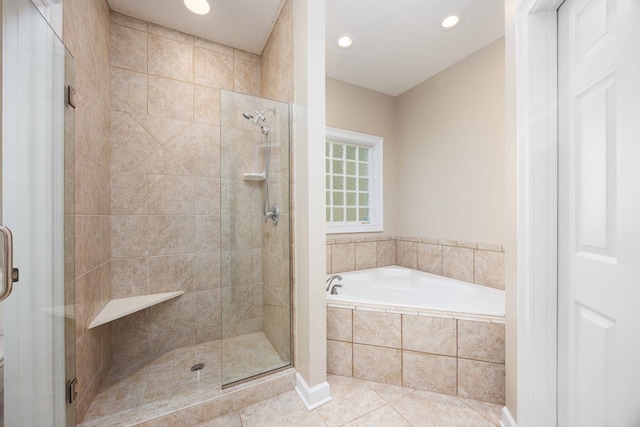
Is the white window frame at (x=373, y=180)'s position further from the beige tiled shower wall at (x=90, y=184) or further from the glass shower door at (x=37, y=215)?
the glass shower door at (x=37, y=215)

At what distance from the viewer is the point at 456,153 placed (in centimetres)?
243

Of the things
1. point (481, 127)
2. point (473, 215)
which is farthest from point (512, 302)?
point (481, 127)

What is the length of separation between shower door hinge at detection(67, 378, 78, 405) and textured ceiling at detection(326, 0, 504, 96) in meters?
2.74

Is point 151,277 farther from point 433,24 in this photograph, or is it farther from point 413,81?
point 413,81

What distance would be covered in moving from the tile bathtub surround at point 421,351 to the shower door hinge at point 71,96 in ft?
6.06

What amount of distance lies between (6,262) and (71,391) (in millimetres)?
803

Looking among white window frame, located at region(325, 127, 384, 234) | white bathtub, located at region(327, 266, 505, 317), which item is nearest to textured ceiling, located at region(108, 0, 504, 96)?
white window frame, located at region(325, 127, 384, 234)

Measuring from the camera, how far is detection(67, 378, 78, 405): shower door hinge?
1080 millimetres

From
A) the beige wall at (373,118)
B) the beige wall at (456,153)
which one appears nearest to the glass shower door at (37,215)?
the beige wall at (373,118)

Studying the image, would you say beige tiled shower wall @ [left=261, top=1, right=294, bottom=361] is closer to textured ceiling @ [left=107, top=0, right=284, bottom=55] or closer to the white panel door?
textured ceiling @ [left=107, top=0, right=284, bottom=55]

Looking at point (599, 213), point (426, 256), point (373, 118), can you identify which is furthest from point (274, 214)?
point (373, 118)

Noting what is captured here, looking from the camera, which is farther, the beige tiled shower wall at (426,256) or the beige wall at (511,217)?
the beige tiled shower wall at (426,256)

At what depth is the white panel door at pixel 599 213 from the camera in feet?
2.35

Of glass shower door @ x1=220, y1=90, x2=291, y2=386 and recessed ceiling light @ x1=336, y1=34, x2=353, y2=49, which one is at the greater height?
recessed ceiling light @ x1=336, y1=34, x2=353, y2=49
